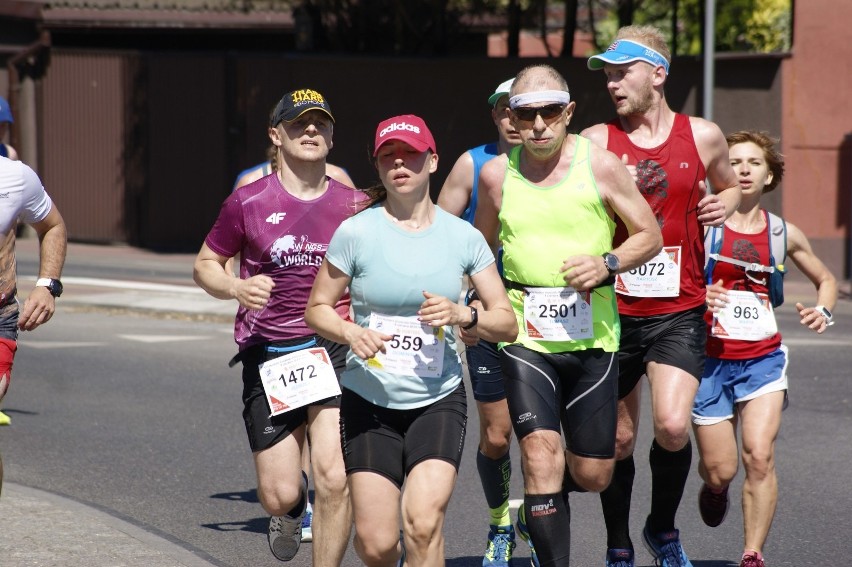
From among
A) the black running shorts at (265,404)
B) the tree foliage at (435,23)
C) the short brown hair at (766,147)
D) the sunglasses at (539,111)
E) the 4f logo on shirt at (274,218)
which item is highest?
the tree foliage at (435,23)

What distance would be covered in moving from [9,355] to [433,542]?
2.29 meters

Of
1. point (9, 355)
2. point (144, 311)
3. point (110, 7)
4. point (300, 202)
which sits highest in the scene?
point (110, 7)

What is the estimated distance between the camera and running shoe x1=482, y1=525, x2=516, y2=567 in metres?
6.26

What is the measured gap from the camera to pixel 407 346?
4.98 m

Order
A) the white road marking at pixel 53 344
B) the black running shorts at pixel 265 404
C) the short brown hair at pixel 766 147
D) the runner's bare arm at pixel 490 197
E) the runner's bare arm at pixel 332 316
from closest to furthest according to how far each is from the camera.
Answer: the runner's bare arm at pixel 332 316
the runner's bare arm at pixel 490 197
the black running shorts at pixel 265 404
the short brown hair at pixel 766 147
the white road marking at pixel 53 344

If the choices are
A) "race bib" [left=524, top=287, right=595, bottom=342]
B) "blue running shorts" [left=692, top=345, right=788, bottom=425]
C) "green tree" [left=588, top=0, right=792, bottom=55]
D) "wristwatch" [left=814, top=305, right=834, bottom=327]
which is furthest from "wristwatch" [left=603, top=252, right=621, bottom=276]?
"green tree" [left=588, top=0, right=792, bottom=55]

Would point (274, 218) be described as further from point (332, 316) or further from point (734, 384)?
point (734, 384)

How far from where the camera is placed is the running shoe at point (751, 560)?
5.95 metres

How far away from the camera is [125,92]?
24875mm

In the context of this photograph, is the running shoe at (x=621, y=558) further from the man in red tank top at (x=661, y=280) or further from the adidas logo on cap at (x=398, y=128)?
the adidas logo on cap at (x=398, y=128)

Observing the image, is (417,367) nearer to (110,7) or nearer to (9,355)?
(9,355)

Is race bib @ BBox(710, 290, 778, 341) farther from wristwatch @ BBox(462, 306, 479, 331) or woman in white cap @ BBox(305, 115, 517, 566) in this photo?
wristwatch @ BBox(462, 306, 479, 331)

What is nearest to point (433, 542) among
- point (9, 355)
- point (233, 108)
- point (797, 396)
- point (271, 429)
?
point (271, 429)

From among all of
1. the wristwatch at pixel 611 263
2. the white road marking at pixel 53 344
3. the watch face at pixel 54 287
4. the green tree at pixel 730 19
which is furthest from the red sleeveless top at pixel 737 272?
the green tree at pixel 730 19
